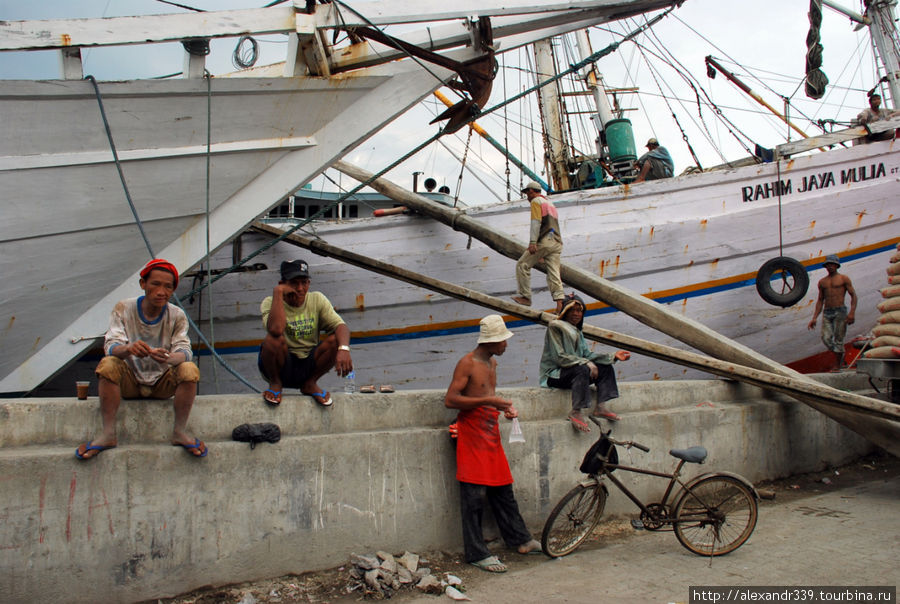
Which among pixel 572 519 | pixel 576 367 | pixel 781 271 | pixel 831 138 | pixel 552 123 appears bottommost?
pixel 572 519

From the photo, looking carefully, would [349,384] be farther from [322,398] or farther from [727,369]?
[727,369]

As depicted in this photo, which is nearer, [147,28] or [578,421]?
[578,421]

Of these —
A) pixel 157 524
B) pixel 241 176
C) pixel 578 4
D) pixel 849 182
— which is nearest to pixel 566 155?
pixel 849 182

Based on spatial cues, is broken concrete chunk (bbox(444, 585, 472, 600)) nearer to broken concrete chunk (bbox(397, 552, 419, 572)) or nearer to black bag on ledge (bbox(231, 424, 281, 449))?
broken concrete chunk (bbox(397, 552, 419, 572))

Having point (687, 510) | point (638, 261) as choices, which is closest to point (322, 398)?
point (687, 510)

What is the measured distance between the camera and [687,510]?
4.00m

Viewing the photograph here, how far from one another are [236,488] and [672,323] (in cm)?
417

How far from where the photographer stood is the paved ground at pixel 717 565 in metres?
3.43

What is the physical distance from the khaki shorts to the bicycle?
230cm

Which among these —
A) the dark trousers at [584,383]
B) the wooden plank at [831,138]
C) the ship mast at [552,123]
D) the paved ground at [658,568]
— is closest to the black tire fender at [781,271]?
the wooden plank at [831,138]

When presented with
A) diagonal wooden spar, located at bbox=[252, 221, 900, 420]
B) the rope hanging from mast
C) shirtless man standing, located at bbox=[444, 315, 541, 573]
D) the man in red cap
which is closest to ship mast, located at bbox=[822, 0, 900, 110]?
the rope hanging from mast

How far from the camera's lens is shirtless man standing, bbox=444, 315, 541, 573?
3783 millimetres

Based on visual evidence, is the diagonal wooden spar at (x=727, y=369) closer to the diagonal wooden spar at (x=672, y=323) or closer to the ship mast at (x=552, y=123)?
the diagonal wooden spar at (x=672, y=323)

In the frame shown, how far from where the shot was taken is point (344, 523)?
3658mm
